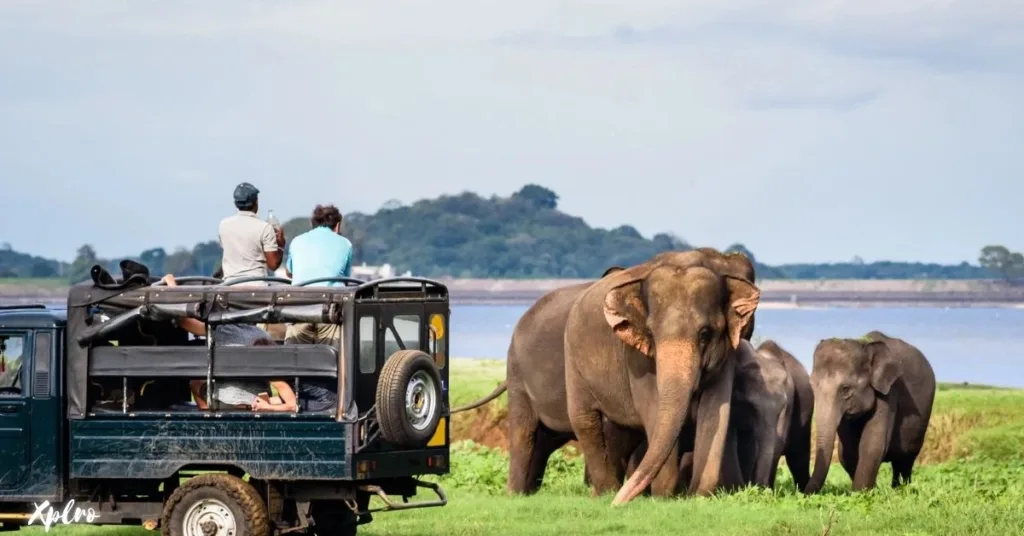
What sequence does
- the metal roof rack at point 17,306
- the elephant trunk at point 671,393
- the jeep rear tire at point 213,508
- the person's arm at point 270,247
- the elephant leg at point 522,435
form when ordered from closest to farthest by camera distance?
the jeep rear tire at point 213,508
the metal roof rack at point 17,306
the person's arm at point 270,247
the elephant trunk at point 671,393
the elephant leg at point 522,435

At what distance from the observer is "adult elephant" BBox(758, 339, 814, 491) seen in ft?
87.3

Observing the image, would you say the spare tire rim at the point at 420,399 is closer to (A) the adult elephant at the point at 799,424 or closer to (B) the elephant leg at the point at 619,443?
(B) the elephant leg at the point at 619,443

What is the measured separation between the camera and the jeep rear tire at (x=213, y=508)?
15.2 meters

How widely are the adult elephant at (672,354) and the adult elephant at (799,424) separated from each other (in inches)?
208

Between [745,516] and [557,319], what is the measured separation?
21.1ft

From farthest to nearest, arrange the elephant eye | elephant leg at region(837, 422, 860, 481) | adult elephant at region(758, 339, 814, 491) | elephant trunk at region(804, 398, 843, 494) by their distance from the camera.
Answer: elephant leg at region(837, 422, 860, 481), adult elephant at region(758, 339, 814, 491), elephant trunk at region(804, 398, 843, 494), the elephant eye

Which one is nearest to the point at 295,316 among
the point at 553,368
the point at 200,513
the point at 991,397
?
the point at 200,513

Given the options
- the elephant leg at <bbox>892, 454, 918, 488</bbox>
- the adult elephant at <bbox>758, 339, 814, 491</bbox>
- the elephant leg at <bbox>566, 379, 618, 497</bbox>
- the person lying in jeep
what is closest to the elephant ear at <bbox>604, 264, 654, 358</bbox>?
the elephant leg at <bbox>566, 379, 618, 497</bbox>

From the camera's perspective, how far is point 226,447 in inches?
599

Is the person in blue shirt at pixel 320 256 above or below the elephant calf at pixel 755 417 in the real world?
above

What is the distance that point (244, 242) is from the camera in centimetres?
1762

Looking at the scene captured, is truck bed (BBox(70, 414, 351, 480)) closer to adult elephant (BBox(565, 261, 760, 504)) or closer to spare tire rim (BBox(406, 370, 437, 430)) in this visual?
spare tire rim (BBox(406, 370, 437, 430))

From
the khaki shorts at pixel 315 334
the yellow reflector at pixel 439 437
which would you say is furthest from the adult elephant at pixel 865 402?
the khaki shorts at pixel 315 334

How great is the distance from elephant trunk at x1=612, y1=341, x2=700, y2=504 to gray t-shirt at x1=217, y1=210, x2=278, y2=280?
14.9 ft
